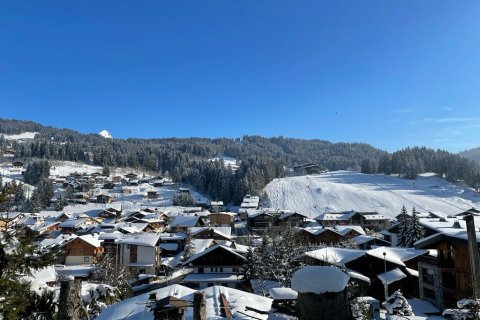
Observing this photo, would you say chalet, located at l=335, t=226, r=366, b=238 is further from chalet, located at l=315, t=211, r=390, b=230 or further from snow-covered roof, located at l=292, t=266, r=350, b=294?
snow-covered roof, located at l=292, t=266, r=350, b=294

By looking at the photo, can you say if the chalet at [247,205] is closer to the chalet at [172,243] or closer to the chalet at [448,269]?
the chalet at [172,243]

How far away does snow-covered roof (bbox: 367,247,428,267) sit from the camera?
28.0m

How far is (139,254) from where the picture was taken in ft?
137

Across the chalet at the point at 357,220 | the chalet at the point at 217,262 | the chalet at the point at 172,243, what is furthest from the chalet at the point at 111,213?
the chalet at the point at 217,262

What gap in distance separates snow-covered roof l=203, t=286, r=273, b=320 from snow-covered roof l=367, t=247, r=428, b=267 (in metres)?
13.6

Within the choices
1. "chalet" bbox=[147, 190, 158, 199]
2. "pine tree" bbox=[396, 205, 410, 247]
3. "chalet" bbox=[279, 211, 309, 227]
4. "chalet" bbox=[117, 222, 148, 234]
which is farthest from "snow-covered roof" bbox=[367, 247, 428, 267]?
"chalet" bbox=[147, 190, 158, 199]

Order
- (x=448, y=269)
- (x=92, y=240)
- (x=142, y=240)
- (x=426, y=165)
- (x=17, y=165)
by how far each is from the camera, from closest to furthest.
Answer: (x=448, y=269) < (x=142, y=240) < (x=92, y=240) < (x=17, y=165) < (x=426, y=165)

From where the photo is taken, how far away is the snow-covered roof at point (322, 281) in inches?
120

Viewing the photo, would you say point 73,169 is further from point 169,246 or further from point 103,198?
point 169,246

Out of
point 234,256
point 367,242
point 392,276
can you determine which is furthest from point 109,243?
point 392,276

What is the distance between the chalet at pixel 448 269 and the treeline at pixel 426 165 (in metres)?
108

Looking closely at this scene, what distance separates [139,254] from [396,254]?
27.4 meters

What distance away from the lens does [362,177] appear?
137375mm

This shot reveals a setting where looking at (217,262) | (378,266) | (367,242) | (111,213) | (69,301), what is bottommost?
(367,242)
